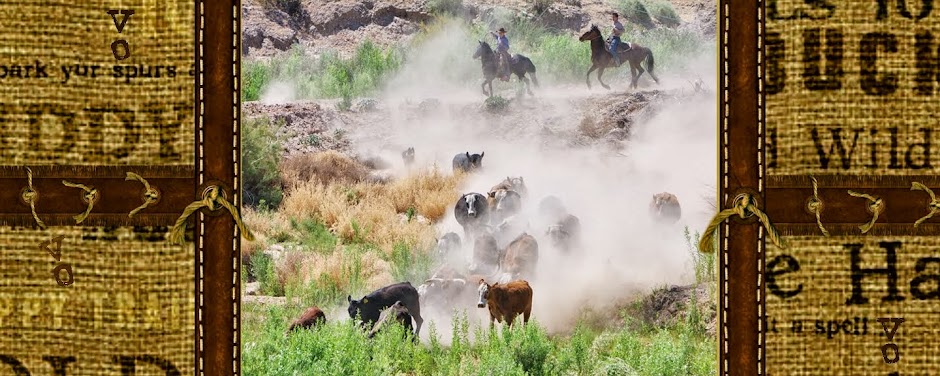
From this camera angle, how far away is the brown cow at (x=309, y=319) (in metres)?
4.26

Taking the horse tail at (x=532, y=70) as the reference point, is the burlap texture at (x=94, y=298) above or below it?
below

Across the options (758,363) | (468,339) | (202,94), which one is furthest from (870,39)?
(468,339)

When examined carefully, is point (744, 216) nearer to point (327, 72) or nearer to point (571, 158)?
point (571, 158)

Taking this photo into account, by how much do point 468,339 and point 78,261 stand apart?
2079 mm

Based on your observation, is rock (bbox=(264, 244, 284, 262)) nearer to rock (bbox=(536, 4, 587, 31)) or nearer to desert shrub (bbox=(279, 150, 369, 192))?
desert shrub (bbox=(279, 150, 369, 192))

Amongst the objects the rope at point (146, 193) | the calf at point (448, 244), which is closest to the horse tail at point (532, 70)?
the calf at point (448, 244)

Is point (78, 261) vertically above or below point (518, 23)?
below

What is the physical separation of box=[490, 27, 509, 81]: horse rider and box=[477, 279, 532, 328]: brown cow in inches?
43.7

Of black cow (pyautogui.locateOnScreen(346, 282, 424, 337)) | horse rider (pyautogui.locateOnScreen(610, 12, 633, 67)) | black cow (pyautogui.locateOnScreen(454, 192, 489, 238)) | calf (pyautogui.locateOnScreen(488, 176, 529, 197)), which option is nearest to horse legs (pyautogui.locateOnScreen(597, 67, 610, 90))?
horse rider (pyautogui.locateOnScreen(610, 12, 633, 67))

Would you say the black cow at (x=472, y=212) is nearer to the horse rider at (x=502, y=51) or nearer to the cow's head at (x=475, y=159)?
the cow's head at (x=475, y=159)

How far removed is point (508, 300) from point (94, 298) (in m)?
2.09

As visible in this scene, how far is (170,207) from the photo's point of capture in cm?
251

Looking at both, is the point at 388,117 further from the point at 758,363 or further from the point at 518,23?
the point at 758,363

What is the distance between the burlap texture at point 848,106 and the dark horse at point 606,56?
7.82ft
